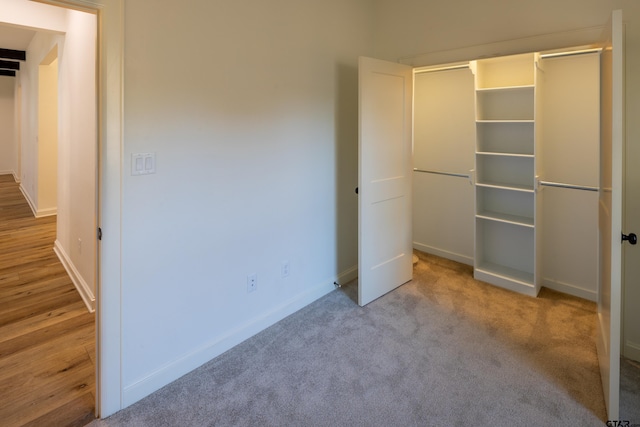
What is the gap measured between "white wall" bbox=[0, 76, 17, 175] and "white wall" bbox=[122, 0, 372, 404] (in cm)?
1069

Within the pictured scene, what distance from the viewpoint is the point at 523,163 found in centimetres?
333

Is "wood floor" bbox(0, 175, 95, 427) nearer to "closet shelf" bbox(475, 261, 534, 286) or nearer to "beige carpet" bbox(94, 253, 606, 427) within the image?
"beige carpet" bbox(94, 253, 606, 427)

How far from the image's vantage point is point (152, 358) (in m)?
2.00

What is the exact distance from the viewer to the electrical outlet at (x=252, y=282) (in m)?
2.49

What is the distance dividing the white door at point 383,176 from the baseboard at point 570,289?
125cm

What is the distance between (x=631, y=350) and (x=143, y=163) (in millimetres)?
3075

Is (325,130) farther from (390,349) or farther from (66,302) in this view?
(66,302)

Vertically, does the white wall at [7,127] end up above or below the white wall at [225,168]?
above

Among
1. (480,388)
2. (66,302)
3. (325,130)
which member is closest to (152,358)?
(66,302)

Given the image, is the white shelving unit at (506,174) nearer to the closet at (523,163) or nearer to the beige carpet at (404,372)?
the closet at (523,163)

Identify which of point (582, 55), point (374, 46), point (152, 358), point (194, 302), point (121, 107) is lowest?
point (152, 358)

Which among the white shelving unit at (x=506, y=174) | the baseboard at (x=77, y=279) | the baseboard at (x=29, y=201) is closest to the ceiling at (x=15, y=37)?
the baseboard at (x=29, y=201)

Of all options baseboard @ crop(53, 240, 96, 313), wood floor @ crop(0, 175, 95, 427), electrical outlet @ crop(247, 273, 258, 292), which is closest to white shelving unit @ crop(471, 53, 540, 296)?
electrical outlet @ crop(247, 273, 258, 292)

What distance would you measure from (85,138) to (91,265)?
3.29 feet
